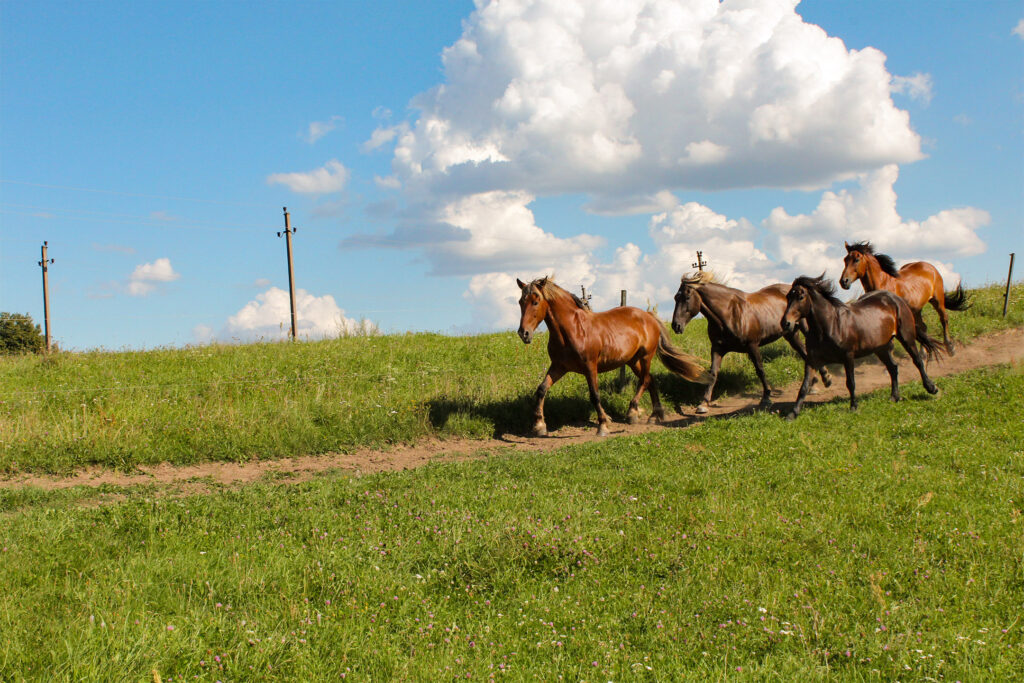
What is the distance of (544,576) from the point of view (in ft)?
19.2

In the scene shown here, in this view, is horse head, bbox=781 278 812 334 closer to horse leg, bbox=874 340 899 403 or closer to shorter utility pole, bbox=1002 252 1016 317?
horse leg, bbox=874 340 899 403

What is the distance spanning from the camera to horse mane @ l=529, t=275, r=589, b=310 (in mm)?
12670

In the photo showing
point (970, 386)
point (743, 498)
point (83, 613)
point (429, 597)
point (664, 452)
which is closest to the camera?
point (83, 613)

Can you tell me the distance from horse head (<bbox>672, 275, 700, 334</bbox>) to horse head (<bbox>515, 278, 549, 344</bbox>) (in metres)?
3.19

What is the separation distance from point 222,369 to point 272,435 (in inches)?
180

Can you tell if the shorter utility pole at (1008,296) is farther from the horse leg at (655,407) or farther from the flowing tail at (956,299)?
the horse leg at (655,407)

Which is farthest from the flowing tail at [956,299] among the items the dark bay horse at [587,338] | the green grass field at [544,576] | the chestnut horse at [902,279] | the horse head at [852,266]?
the green grass field at [544,576]

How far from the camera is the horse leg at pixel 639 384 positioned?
14148 mm

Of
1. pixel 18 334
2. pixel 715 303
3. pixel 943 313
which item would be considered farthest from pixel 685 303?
pixel 18 334

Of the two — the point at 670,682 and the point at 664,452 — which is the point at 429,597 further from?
the point at 664,452

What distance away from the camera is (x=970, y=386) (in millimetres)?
13391

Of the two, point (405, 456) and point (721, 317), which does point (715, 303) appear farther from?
point (405, 456)

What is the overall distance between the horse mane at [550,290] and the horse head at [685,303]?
2.28 metres

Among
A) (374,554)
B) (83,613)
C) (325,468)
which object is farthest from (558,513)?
(325,468)
